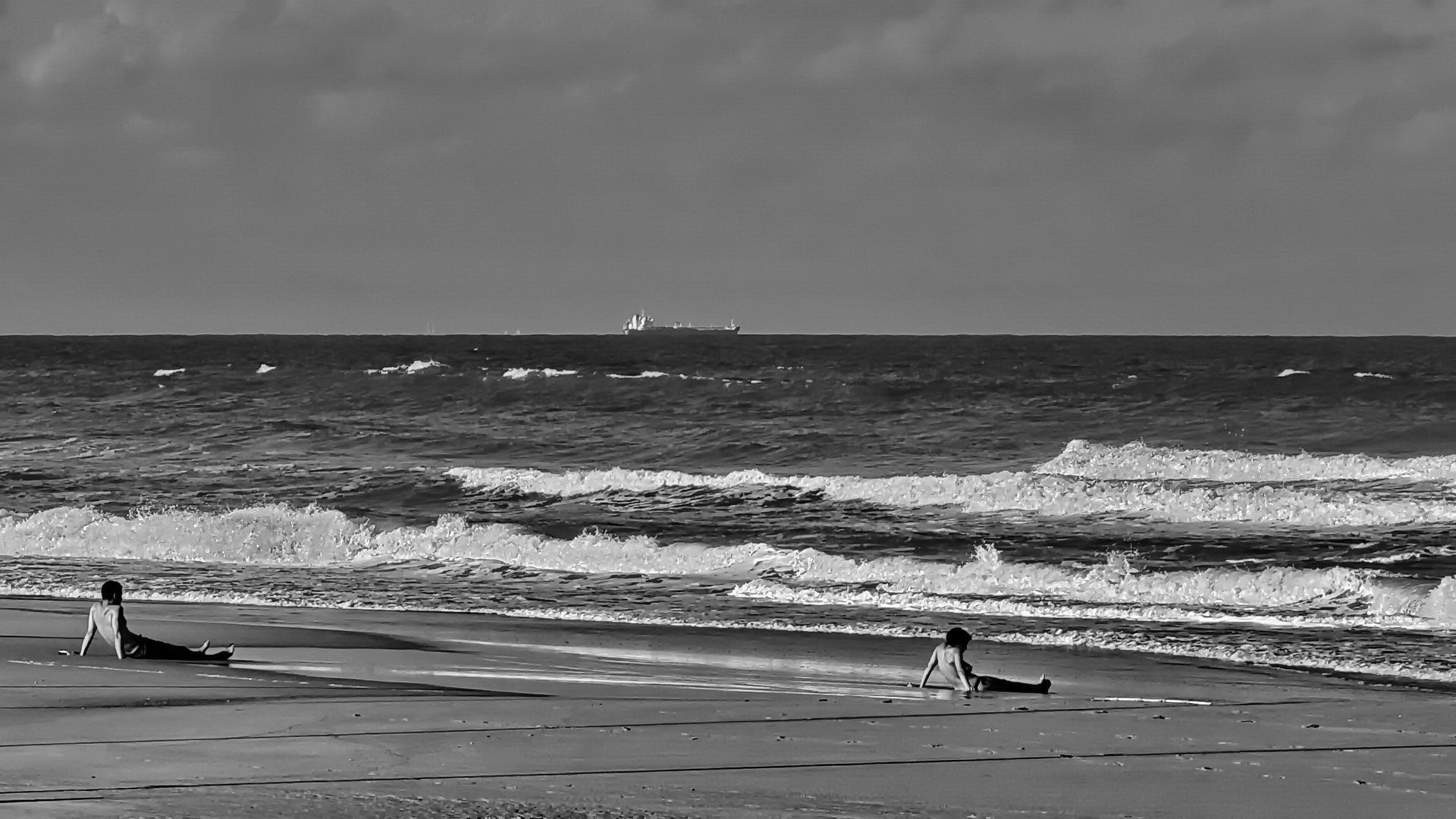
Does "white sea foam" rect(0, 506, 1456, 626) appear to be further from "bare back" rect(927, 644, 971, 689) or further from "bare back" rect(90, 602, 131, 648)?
"bare back" rect(90, 602, 131, 648)

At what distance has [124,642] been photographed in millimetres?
12570

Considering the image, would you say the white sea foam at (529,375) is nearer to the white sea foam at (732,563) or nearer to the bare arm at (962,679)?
the white sea foam at (732,563)

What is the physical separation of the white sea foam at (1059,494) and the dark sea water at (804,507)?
81mm

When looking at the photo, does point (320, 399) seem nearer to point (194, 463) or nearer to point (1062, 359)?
point (194, 463)

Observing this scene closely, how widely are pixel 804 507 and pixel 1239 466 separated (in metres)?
9.84

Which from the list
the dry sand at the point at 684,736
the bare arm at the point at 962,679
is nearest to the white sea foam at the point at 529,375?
the dry sand at the point at 684,736

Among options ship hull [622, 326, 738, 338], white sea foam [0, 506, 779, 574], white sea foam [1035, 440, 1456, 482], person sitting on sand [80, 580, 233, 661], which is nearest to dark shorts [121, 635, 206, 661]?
person sitting on sand [80, 580, 233, 661]

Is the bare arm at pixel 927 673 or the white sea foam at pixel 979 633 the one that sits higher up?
the bare arm at pixel 927 673

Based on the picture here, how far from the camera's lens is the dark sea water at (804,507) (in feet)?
55.1

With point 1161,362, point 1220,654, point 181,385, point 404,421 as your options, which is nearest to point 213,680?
point 1220,654

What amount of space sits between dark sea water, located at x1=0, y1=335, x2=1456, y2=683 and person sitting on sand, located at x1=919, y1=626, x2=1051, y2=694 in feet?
8.97

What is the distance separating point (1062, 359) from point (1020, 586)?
→ 73.0 metres

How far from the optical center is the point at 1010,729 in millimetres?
9812

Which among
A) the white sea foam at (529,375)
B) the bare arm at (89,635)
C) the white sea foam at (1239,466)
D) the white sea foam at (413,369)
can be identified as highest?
the white sea foam at (413,369)
